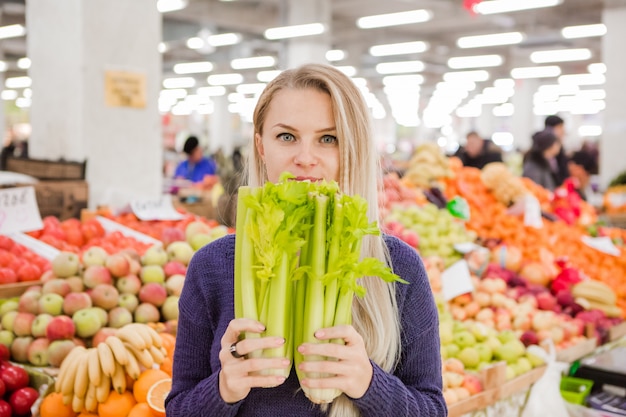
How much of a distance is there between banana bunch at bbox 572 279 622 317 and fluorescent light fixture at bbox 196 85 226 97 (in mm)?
24579

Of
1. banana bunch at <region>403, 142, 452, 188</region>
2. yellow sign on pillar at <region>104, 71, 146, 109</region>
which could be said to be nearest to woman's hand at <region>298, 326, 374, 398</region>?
banana bunch at <region>403, 142, 452, 188</region>

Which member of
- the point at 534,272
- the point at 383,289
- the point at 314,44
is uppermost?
the point at 314,44

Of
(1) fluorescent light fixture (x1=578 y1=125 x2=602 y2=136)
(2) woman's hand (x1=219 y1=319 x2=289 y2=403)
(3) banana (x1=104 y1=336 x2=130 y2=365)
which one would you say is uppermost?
(1) fluorescent light fixture (x1=578 y1=125 x2=602 y2=136)

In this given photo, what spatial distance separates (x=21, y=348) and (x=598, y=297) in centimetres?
355

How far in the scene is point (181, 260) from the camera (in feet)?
11.3

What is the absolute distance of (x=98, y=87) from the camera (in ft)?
18.5

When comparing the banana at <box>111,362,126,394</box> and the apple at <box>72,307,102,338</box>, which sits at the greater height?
the apple at <box>72,307,102,338</box>

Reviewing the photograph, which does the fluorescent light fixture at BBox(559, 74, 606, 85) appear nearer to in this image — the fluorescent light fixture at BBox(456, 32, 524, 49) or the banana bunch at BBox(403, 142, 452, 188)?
the fluorescent light fixture at BBox(456, 32, 524, 49)

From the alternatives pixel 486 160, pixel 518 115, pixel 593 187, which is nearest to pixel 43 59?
pixel 486 160

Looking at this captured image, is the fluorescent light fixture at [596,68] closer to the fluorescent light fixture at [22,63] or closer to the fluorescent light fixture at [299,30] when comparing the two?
the fluorescent light fixture at [299,30]

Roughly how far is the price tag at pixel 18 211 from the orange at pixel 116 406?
171 cm

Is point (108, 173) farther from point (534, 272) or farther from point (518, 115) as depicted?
point (518, 115)

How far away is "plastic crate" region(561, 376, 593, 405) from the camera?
3289 mm

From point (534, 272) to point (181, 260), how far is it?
98.9 inches
